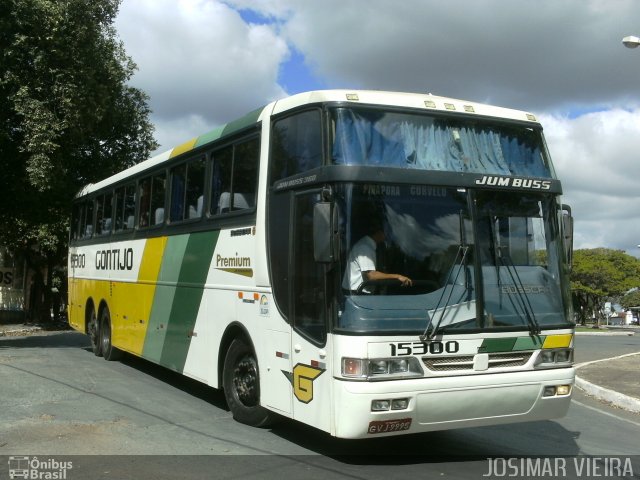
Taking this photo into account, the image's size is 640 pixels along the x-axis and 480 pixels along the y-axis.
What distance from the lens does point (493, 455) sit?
6.93 meters

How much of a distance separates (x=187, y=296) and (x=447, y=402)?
4512mm

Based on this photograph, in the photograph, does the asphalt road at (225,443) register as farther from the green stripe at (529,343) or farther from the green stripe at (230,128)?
the green stripe at (230,128)

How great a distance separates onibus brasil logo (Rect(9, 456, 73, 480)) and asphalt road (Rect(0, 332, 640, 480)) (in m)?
0.04

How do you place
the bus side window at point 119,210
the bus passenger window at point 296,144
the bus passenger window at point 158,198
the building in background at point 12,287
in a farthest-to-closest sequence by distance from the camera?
the building in background at point 12,287
the bus side window at point 119,210
the bus passenger window at point 158,198
the bus passenger window at point 296,144

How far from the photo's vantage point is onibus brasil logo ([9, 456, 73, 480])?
19.3 ft

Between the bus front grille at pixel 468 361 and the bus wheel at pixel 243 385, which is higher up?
the bus front grille at pixel 468 361

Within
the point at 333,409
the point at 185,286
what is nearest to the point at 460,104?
the point at 333,409

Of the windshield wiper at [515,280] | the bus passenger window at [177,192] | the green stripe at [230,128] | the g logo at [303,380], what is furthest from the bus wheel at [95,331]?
the windshield wiper at [515,280]

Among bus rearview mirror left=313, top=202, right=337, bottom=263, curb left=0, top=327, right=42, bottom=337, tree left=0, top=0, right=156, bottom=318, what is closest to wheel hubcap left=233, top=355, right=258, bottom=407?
bus rearview mirror left=313, top=202, right=337, bottom=263

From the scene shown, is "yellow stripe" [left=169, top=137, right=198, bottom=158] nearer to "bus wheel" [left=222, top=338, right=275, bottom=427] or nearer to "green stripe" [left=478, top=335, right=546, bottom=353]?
"bus wheel" [left=222, top=338, right=275, bottom=427]

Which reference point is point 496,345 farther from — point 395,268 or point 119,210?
point 119,210

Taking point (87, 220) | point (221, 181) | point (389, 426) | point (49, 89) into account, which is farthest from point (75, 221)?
point (389, 426)

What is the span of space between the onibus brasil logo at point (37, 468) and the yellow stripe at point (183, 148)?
466 cm

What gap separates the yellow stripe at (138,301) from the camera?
418 inches
